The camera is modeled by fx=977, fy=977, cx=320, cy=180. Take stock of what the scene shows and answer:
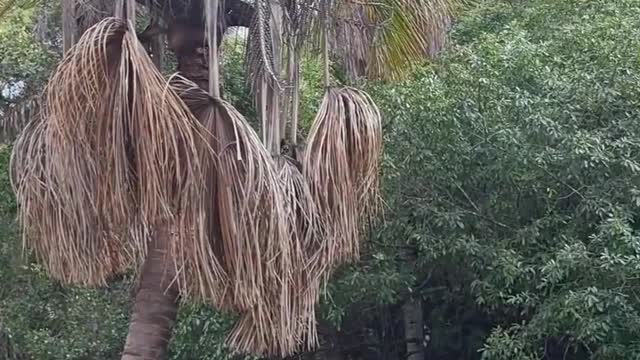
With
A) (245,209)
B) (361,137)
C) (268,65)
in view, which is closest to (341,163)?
(361,137)

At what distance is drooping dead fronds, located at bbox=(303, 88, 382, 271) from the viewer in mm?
5742

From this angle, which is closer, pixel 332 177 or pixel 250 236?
pixel 250 236

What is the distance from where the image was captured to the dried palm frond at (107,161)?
15.7 feet

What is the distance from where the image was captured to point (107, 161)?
15.9 feet

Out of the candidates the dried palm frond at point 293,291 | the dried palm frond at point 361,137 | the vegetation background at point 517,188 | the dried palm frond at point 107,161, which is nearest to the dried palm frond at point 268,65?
the dried palm frond at point 293,291

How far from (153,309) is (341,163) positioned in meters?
1.41

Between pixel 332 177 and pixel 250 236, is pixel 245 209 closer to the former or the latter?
pixel 250 236

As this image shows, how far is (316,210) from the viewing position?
→ 18.7ft

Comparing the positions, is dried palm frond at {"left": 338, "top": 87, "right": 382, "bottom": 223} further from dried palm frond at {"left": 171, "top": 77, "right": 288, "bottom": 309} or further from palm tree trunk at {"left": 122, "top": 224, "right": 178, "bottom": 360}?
palm tree trunk at {"left": 122, "top": 224, "right": 178, "bottom": 360}

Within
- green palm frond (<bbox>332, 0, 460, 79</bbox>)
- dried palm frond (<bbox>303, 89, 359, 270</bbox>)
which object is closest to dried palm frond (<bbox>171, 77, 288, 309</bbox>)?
dried palm frond (<bbox>303, 89, 359, 270</bbox>)

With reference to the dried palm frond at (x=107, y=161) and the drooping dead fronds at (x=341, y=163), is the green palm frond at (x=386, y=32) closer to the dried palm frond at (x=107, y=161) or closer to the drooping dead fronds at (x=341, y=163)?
the drooping dead fronds at (x=341, y=163)

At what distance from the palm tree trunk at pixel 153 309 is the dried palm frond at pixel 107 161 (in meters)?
0.72

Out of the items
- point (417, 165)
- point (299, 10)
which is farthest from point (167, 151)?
point (417, 165)

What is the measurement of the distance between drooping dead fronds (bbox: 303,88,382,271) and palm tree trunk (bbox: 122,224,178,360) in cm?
93
